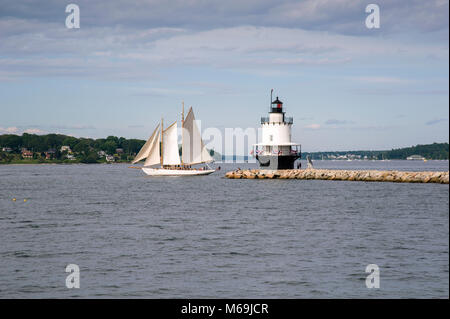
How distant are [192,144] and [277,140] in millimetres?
20216

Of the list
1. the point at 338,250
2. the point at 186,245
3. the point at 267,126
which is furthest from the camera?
the point at 267,126

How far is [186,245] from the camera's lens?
77.7 feet

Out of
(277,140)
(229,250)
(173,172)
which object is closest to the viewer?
(229,250)

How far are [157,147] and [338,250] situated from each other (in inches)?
2678

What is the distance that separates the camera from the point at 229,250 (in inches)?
881

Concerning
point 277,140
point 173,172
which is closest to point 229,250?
point 277,140

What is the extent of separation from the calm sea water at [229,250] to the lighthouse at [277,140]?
3197 cm

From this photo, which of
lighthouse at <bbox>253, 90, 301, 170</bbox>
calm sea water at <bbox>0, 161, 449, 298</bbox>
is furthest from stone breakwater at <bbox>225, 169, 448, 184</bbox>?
calm sea water at <bbox>0, 161, 449, 298</bbox>

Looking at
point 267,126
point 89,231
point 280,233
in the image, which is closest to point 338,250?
point 280,233

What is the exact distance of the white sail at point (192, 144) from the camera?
87.2m

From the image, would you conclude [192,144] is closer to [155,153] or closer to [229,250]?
[155,153]

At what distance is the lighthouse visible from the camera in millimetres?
72875

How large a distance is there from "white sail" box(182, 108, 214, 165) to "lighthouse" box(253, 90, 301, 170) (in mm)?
15491
